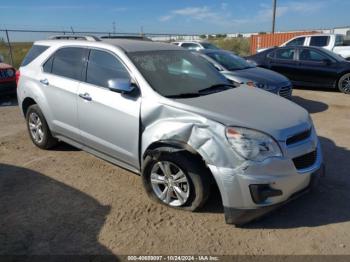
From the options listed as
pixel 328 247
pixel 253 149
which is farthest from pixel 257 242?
pixel 253 149

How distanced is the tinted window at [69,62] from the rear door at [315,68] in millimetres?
8084

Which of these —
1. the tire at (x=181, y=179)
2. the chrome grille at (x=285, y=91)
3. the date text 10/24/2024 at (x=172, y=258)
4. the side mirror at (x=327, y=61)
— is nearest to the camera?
the date text 10/24/2024 at (x=172, y=258)

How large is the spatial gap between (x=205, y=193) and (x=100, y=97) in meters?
1.70

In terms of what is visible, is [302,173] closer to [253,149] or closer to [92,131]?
[253,149]

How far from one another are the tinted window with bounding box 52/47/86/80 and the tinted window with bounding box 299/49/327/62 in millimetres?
8191

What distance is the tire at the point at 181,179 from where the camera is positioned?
329 centimetres

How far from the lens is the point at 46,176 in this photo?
4.48 metres

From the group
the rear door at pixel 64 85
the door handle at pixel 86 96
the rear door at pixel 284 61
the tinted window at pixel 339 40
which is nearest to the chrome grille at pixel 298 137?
the door handle at pixel 86 96

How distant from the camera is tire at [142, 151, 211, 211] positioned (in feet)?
10.8

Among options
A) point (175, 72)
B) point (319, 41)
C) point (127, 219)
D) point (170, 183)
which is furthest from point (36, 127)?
point (319, 41)

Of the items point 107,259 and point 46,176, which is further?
point 46,176

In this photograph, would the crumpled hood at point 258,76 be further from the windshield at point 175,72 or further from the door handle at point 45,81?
the door handle at point 45,81

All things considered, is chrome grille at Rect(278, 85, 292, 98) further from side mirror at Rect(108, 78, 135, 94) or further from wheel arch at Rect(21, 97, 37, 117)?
wheel arch at Rect(21, 97, 37, 117)

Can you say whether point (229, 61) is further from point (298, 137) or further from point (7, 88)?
point (7, 88)
